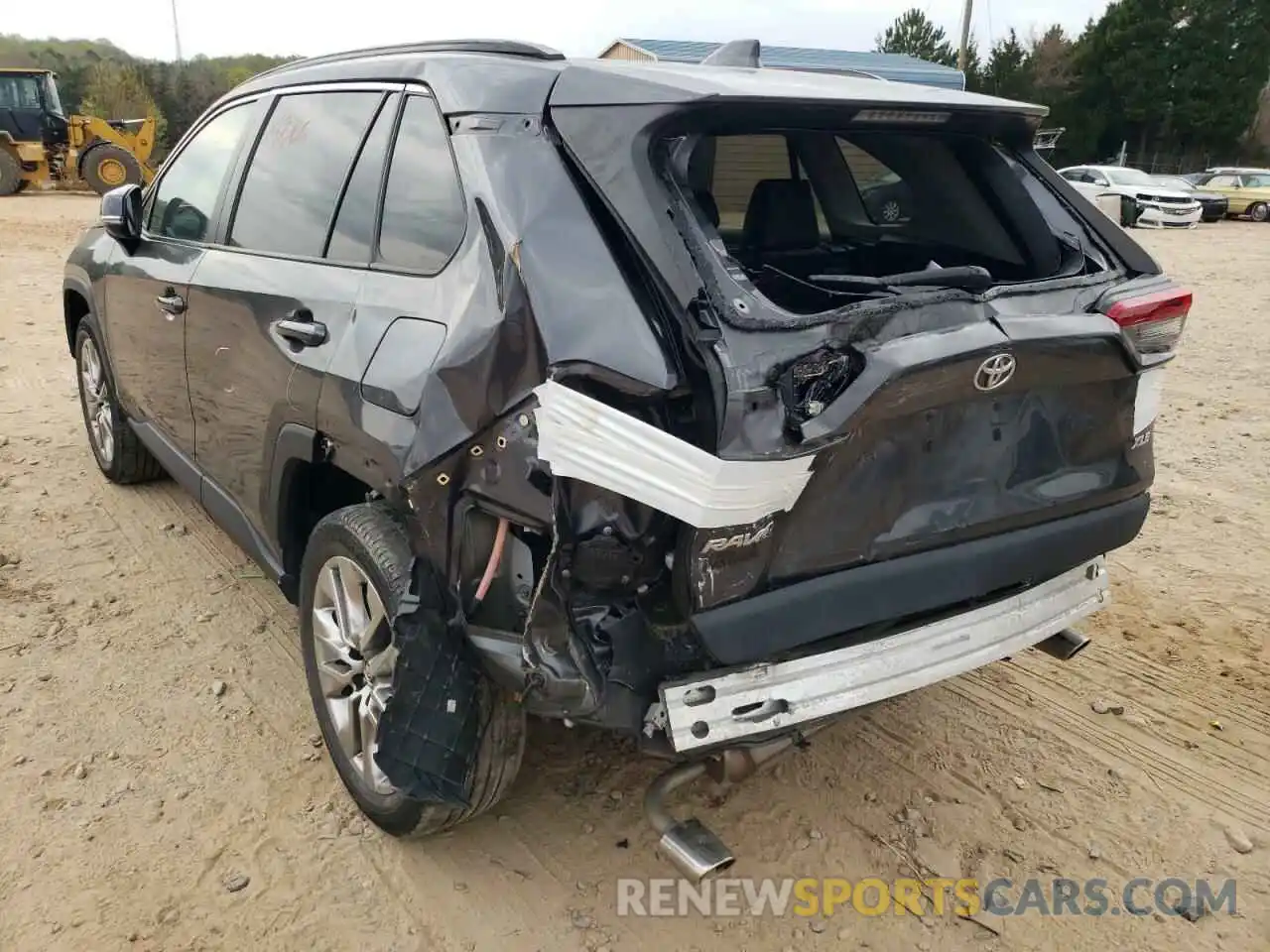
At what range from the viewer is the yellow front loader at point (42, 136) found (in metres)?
22.0

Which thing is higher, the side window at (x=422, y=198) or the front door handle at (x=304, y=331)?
the side window at (x=422, y=198)

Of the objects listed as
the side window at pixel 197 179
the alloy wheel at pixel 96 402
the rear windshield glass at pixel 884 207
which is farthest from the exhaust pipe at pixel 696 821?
the alloy wheel at pixel 96 402

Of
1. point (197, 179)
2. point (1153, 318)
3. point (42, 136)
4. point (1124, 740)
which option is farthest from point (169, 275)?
point (42, 136)

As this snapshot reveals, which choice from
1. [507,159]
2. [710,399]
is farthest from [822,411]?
[507,159]

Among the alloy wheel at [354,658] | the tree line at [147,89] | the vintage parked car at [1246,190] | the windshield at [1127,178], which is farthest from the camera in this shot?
the tree line at [147,89]

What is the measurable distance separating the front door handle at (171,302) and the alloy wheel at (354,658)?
135 centimetres

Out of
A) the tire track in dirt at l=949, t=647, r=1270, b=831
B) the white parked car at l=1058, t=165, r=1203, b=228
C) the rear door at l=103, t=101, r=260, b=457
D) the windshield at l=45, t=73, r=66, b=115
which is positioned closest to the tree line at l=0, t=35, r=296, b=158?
the windshield at l=45, t=73, r=66, b=115

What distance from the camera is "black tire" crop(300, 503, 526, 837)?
234cm

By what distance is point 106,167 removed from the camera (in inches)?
817

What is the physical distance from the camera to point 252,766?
9.47ft

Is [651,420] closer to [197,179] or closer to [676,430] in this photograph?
[676,430]

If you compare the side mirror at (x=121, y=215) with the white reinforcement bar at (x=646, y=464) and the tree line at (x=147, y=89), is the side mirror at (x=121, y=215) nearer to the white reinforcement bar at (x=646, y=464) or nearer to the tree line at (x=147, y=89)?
the white reinforcement bar at (x=646, y=464)

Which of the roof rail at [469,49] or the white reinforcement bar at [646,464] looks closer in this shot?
the white reinforcement bar at [646,464]

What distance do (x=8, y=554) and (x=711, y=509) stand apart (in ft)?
12.0
